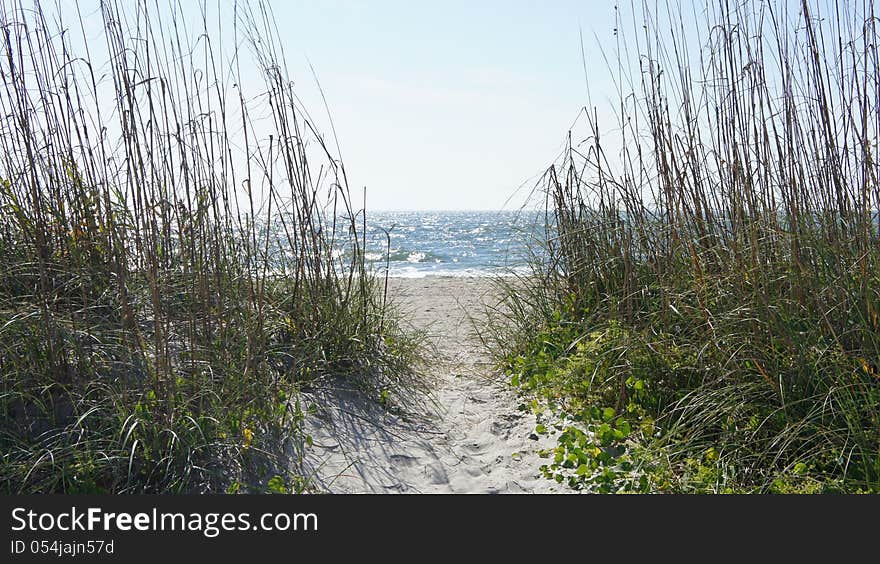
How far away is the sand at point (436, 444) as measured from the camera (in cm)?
223

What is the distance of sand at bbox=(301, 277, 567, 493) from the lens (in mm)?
2230

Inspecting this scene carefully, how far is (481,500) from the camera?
74.4 inches

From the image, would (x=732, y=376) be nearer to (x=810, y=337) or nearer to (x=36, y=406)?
(x=810, y=337)

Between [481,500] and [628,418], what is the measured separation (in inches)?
34.2

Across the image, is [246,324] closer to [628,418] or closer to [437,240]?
[628,418]

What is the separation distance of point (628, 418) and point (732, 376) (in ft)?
1.44

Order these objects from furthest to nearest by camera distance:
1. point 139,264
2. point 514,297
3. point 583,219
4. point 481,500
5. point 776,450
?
1. point 514,297
2. point 583,219
3. point 139,264
4. point 776,450
5. point 481,500

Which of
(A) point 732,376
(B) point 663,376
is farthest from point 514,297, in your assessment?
(A) point 732,376

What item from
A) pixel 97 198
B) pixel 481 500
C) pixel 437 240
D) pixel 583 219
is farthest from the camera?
pixel 437 240

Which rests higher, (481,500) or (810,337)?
(810,337)

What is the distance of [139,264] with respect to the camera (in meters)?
2.43

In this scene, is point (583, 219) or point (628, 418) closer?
point (628, 418)

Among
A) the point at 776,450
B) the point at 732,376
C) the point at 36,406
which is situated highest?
the point at 36,406

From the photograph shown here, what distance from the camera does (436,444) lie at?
2561mm
